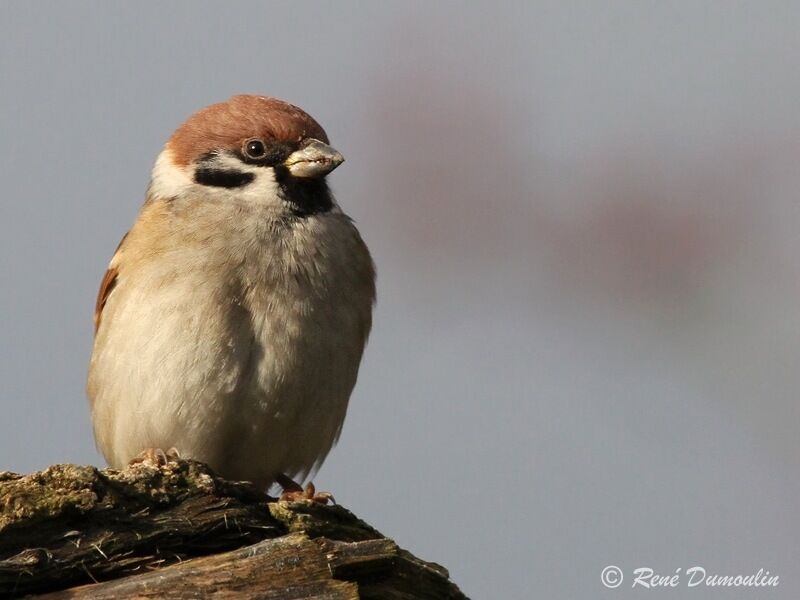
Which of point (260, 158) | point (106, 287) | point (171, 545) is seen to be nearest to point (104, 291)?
point (106, 287)

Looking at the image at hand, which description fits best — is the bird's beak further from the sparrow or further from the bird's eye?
the bird's eye

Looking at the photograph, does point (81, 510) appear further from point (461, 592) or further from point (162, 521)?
point (461, 592)

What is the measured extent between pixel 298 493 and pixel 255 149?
1.51m

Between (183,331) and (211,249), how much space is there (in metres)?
0.40

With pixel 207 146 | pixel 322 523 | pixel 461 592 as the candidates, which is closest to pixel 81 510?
pixel 322 523

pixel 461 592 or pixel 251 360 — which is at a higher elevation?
pixel 251 360

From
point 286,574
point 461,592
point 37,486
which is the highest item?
point 37,486

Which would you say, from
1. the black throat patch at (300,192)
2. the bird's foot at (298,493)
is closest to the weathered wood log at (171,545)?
the bird's foot at (298,493)

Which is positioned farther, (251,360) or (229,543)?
(251,360)

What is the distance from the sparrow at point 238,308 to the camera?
4758 millimetres

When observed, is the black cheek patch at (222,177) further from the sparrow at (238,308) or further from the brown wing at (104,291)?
the brown wing at (104,291)

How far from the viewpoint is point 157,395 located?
476 centimetres

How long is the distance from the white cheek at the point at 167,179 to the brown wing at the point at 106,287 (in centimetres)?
26

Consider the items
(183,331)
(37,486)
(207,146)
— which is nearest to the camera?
(37,486)
